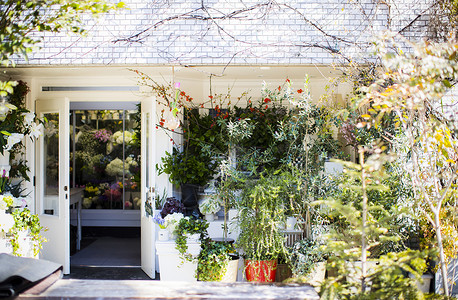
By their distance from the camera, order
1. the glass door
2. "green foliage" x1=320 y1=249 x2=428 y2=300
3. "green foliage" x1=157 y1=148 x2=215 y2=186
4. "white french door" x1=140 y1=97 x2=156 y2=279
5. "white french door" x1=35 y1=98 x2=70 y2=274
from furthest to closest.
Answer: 1. the glass door
2. "green foliage" x1=157 y1=148 x2=215 y2=186
3. "white french door" x1=35 y1=98 x2=70 y2=274
4. "white french door" x1=140 y1=97 x2=156 y2=279
5. "green foliage" x1=320 y1=249 x2=428 y2=300

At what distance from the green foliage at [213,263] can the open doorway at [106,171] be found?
406 centimetres

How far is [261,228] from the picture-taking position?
5.31m

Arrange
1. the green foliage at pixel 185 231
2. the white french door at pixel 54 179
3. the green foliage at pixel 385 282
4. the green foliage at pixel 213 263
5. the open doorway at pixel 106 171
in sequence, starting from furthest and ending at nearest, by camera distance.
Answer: the open doorway at pixel 106 171
the white french door at pixel 54 179
the green foliage at pixel 185 231
the green foliage at pixel 213 263
the green foliage at pixel 385 282

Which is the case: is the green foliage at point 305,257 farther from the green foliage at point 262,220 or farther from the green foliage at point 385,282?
the green foliage at point 385,282

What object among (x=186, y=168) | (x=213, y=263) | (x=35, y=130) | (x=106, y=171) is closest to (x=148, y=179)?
(x=186, y=168)

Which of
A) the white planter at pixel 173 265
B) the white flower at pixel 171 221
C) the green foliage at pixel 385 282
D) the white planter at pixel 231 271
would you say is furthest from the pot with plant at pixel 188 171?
the green foliage at pixel 385 282

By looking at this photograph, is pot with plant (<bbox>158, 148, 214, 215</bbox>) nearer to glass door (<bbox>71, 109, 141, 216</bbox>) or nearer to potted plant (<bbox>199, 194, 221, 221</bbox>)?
potted plant (<bbox>199, 194, 221, 221</bbox>)

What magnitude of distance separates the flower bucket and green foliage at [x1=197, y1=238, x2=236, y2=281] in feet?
0.84

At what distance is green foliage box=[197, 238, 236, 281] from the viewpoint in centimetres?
546

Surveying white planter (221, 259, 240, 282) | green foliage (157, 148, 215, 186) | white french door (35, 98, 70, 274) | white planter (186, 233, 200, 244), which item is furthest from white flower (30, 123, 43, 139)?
white planter (221, 259, 240, 282)

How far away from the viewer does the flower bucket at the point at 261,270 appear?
17.9 feet

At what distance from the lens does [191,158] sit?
6.93 meters

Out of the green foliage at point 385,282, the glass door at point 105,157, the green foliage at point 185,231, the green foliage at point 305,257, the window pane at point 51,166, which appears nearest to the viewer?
the green foliage at point 385,282

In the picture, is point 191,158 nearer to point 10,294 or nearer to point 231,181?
point 231,181
